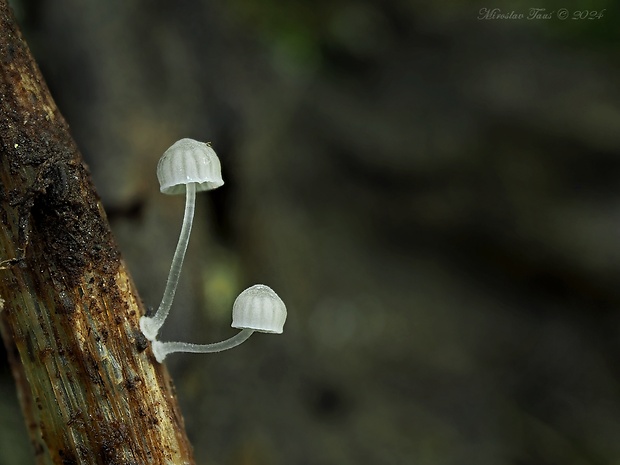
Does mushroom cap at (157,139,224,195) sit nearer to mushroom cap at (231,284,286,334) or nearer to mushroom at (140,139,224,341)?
mushroom at (140,139,224,341)

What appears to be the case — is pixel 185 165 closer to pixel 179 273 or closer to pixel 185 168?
pixel 185 168

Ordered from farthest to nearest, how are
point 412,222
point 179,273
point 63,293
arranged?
1. point 412,222
2. point 179,273
3. point 63,293

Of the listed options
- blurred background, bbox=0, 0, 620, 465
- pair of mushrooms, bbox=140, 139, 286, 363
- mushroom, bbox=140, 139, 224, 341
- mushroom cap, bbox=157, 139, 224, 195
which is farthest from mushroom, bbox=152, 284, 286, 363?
blurred background, bbox=0, 0, 620, 465

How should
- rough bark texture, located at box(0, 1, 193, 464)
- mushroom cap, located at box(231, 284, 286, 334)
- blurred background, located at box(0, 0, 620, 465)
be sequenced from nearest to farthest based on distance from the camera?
rough bark texture, located at box(0, 1, 193, 464) → mushroom cap, located at box(231, 284, 286, 334) → blurred background, located at box(0, 0, 620, 465)

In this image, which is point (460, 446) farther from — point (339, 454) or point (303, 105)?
point (303, 105)

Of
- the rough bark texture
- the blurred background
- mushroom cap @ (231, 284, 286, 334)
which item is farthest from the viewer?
the blurred background

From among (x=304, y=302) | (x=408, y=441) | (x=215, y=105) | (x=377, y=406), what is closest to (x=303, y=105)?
(x=215, y=105)

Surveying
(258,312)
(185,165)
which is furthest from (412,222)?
(185,165)
